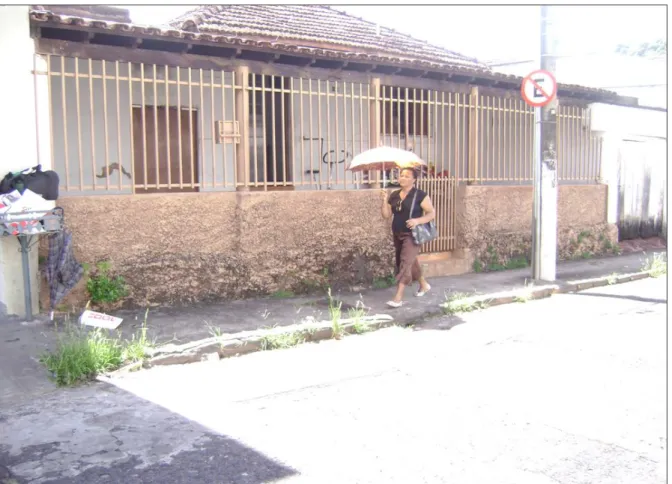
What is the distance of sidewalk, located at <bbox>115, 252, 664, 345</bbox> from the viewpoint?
6.88 metres

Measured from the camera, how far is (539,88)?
9375 millimetres

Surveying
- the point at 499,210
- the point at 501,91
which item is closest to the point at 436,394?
the point at 499,210

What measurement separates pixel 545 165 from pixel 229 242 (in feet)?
15.3

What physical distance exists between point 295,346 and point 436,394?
204cm

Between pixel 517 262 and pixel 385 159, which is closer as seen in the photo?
pixel 385 159

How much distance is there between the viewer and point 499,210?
11305mm

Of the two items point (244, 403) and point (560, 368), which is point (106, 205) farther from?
point (560, 368)

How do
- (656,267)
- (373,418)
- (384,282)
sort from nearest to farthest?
(373,418), (384,282), (656,267)

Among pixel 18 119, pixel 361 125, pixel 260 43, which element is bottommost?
pixel 18 119

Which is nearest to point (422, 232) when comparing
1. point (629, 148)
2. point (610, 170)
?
point (610, 170)

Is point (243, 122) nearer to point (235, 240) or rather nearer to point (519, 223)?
point (235, 240)

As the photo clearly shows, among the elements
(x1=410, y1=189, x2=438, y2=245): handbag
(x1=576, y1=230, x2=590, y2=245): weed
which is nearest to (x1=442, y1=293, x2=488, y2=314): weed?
(x1=410, y1=189, x2=438, y2=245): handbag

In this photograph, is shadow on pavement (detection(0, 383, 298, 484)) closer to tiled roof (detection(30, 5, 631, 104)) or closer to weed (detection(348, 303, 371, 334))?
weed (detection(348, 303, 371, 334))

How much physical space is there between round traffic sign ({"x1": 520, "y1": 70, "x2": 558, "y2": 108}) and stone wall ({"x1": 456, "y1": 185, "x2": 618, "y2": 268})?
1.81 metres
